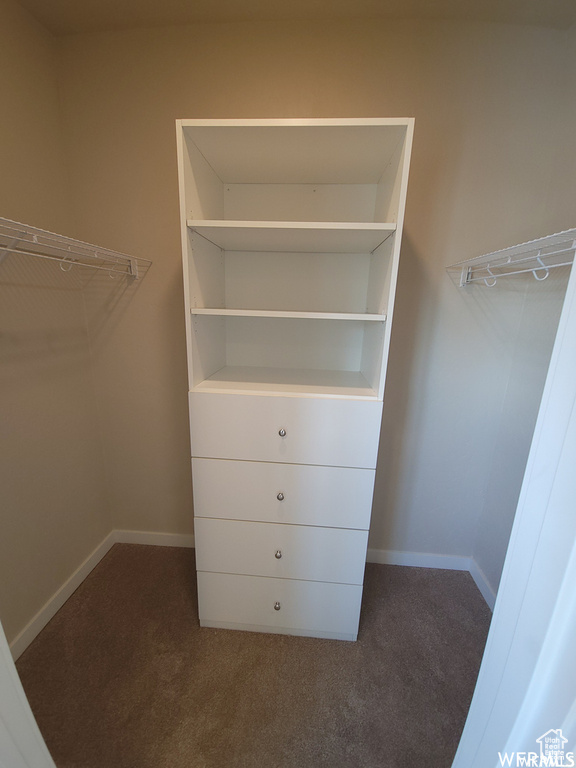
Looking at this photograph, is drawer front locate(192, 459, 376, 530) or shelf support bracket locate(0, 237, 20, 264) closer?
shelf support bracket locate(0, 237, 20, 264)

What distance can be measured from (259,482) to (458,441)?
43.9 inches

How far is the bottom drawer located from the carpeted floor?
0.21 ft

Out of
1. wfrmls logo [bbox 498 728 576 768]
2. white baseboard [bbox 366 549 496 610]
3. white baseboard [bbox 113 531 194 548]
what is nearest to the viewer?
wfrmls logo [bbox 498 728 576 768]

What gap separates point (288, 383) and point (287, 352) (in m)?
0.32

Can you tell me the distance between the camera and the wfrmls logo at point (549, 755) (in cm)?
47

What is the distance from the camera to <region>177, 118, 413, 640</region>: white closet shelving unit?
1077mm

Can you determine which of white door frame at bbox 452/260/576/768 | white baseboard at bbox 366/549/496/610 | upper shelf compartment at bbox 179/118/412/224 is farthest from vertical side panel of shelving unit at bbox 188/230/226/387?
white baseboard at bbox 366/549/496/610

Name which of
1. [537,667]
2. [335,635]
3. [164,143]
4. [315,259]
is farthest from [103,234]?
[335,635]

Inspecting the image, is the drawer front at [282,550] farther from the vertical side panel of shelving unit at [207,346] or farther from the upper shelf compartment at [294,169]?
the upper shelf compartment at [294,169]

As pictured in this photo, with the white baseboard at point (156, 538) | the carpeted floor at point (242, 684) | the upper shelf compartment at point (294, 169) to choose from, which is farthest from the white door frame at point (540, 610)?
the white baseboard at point (156, 538)

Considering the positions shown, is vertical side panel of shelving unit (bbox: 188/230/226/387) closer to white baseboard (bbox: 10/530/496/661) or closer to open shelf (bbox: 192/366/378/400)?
open shelf (bbox: 192/366/378/400)

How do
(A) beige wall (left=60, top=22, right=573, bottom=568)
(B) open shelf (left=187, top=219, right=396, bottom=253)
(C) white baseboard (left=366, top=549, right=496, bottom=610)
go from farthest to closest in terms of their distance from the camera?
(C) white baseboard (left=366, top=549, right=496, bottom=610) < (A) beige wall (left=60, top=22, right=573, bottom=568) < (B) open shelf (left=187, top=219, right=396, bottom=253)

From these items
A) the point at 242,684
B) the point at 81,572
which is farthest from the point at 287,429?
the point at 81,572

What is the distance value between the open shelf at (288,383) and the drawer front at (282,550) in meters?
0.58
